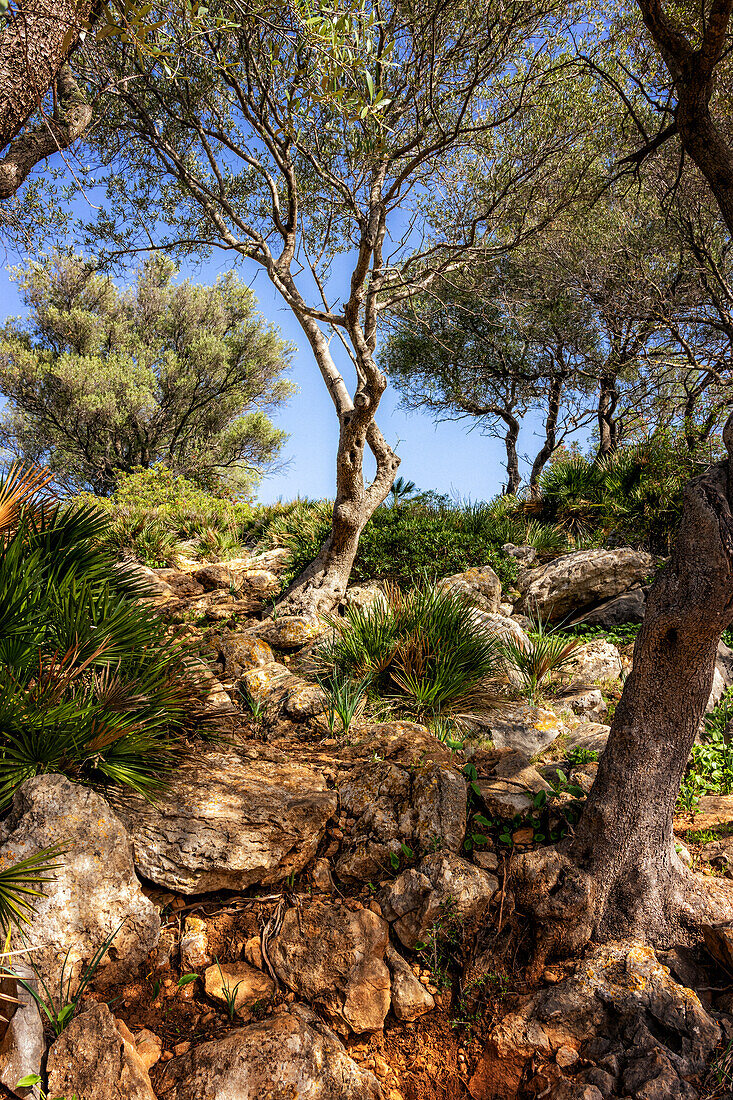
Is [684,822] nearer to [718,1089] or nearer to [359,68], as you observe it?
[718,1089]

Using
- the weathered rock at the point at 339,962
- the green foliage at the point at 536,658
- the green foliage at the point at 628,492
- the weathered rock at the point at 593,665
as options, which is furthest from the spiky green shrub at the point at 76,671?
the green foliage at the point at 628,492

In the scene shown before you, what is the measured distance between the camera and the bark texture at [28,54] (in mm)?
3848

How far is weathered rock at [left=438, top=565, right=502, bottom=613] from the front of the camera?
8.00 metres

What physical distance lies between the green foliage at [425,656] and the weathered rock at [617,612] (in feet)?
8.76

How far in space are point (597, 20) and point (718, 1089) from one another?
10.5m

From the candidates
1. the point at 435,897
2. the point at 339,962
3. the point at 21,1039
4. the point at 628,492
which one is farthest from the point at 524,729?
the point at 628,492

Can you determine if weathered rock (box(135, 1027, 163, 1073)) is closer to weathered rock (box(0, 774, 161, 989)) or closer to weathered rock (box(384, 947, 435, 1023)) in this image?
weathered rock (box(0, 774, 161, 989))

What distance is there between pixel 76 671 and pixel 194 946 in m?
1.62

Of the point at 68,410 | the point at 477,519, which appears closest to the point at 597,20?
the point at 477,519

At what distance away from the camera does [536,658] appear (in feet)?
21.6

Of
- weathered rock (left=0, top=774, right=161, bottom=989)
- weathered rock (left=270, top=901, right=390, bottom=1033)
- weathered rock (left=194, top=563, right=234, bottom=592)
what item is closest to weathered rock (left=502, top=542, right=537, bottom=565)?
weathered rock (left=194, top=563, right=234, bottom=592)

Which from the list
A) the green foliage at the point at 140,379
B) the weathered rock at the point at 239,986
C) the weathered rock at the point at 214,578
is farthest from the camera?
the green foliage at the point at 140,379

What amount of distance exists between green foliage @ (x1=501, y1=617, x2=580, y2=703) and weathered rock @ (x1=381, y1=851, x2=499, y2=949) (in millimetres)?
2973

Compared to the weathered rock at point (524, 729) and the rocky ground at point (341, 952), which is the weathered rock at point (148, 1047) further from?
the weathered rock at point (524, 729)
